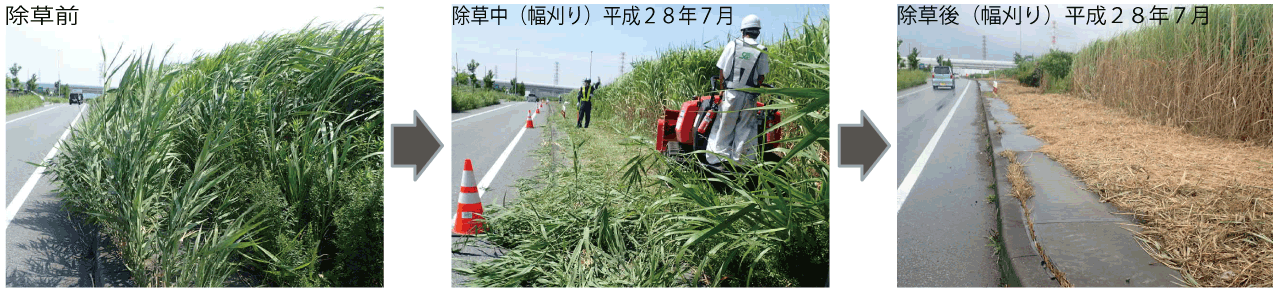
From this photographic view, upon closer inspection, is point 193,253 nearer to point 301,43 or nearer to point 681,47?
point 301,43

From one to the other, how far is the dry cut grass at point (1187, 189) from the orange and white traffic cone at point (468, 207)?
3760 mm

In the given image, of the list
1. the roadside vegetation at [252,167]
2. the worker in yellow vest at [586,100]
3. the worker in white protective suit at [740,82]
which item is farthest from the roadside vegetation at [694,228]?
the worker in yellow vest at [586,100]

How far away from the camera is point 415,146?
2.34 meters

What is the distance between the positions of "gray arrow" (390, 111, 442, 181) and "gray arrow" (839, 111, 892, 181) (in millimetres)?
1359

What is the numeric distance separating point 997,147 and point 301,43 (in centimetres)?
768

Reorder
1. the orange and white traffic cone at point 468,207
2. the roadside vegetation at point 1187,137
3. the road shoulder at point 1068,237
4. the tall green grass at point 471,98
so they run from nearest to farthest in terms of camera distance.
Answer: the road shoulder at point 1068,237 → the roadside vegetation at point 1187,137 → the orange and white traffic cone at point 468,207 → the tall green grass at point 471,98

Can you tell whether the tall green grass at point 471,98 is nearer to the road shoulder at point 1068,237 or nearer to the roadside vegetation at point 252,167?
the roadside vegetation at point 252,167

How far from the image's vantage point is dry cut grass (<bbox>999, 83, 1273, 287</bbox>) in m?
3.53

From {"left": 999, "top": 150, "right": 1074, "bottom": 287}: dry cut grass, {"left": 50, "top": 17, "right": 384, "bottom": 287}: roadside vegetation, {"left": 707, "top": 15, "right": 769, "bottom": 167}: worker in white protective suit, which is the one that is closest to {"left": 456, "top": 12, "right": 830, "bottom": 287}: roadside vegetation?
{"left": 707, "top": 15, "right": 769, "bottom": 167}: worker in white protective suit

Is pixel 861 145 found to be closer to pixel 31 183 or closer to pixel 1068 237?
pixel 1068 237

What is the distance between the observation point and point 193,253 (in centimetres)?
301

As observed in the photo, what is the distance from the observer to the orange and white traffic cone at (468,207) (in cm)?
408

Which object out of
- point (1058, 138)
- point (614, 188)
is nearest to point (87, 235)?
point (614, 188)

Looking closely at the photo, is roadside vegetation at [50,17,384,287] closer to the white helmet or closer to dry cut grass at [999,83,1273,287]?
the white helmet
